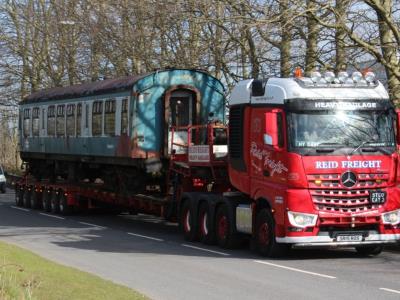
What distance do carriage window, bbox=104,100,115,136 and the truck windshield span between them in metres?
9.28

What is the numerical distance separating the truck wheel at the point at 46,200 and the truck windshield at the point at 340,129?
15.8 metres

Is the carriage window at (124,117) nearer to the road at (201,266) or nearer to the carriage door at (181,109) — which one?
the carriage door at (181,109)

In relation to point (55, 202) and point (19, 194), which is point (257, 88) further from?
point (19, 194)

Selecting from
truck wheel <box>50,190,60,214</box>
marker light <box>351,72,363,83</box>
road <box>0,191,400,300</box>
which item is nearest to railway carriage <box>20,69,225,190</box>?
truck wheel <box>50,190,60,214</box>

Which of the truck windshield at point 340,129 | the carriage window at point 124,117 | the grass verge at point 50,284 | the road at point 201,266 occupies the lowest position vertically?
the road at point 201,266

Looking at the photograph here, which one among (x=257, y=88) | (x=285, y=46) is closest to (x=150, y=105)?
(x=285, y=46)

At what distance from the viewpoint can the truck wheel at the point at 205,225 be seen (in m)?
17.4

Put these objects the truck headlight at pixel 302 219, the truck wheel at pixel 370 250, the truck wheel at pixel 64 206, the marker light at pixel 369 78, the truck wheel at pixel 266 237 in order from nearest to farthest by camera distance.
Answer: the truck headlight at pixel 302 219
the truck wheel at pixel 266 237
the marker light at pixel 369 78
the truck wheel at pixel 370 250
the truck wheel at pixel 64 206

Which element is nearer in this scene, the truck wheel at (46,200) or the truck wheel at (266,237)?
the truck wheel at (266,237)

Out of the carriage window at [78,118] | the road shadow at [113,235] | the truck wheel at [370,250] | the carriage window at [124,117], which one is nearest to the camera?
the truck wheel at [370,250]

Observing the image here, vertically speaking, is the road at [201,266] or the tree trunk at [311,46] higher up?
the tree trunk at [311,46]

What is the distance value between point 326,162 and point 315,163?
0.65 feet

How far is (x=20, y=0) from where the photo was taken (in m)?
47.3

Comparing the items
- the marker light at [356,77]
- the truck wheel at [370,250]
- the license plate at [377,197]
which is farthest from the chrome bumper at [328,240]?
the marker light at [356,77]
